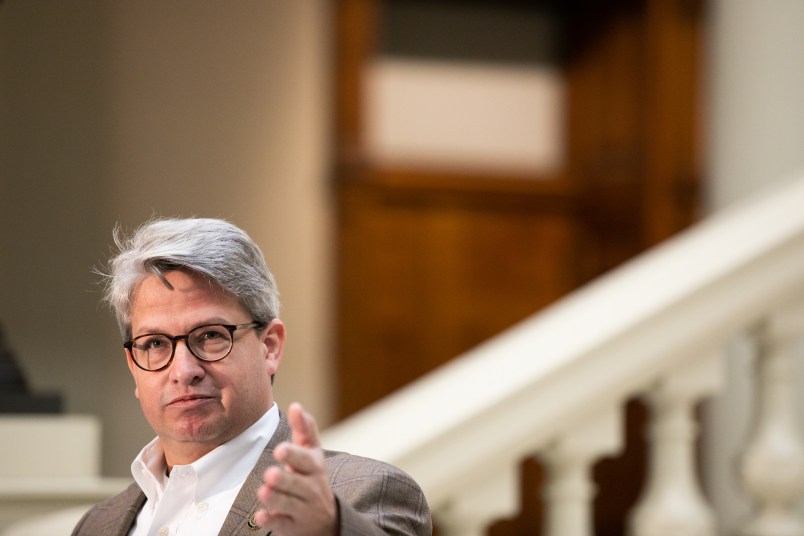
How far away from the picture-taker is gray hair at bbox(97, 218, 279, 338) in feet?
4.10

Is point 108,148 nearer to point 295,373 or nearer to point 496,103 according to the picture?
point 295,373

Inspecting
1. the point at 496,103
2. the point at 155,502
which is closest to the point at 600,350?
the point at 155,502

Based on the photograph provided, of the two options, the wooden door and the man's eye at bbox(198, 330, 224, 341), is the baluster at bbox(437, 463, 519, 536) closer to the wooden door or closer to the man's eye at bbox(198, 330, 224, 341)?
the man's eye at bbox(198, 330, 224, 341)

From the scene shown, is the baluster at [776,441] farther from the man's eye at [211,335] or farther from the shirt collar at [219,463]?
the man's eye at [211,335]

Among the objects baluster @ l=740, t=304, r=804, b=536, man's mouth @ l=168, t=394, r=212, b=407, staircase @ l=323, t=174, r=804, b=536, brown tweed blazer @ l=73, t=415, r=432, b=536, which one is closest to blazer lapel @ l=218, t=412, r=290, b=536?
brown tweed blazer @ l=73, t=415, r=432, b=536

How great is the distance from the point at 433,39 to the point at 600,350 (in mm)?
3742

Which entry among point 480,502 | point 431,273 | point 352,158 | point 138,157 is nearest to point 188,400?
point 480,502

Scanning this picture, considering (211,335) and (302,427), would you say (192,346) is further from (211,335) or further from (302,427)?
(302,427)

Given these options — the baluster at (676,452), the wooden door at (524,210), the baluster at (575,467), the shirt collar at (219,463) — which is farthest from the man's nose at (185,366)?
the wooden door at (524,210)

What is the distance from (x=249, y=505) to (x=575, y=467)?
935 millimetres

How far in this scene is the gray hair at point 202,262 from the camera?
4.10 feet

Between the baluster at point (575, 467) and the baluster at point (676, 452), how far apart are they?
0.30 feet

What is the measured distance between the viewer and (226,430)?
1289 mm

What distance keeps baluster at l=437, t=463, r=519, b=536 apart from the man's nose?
927 mm
